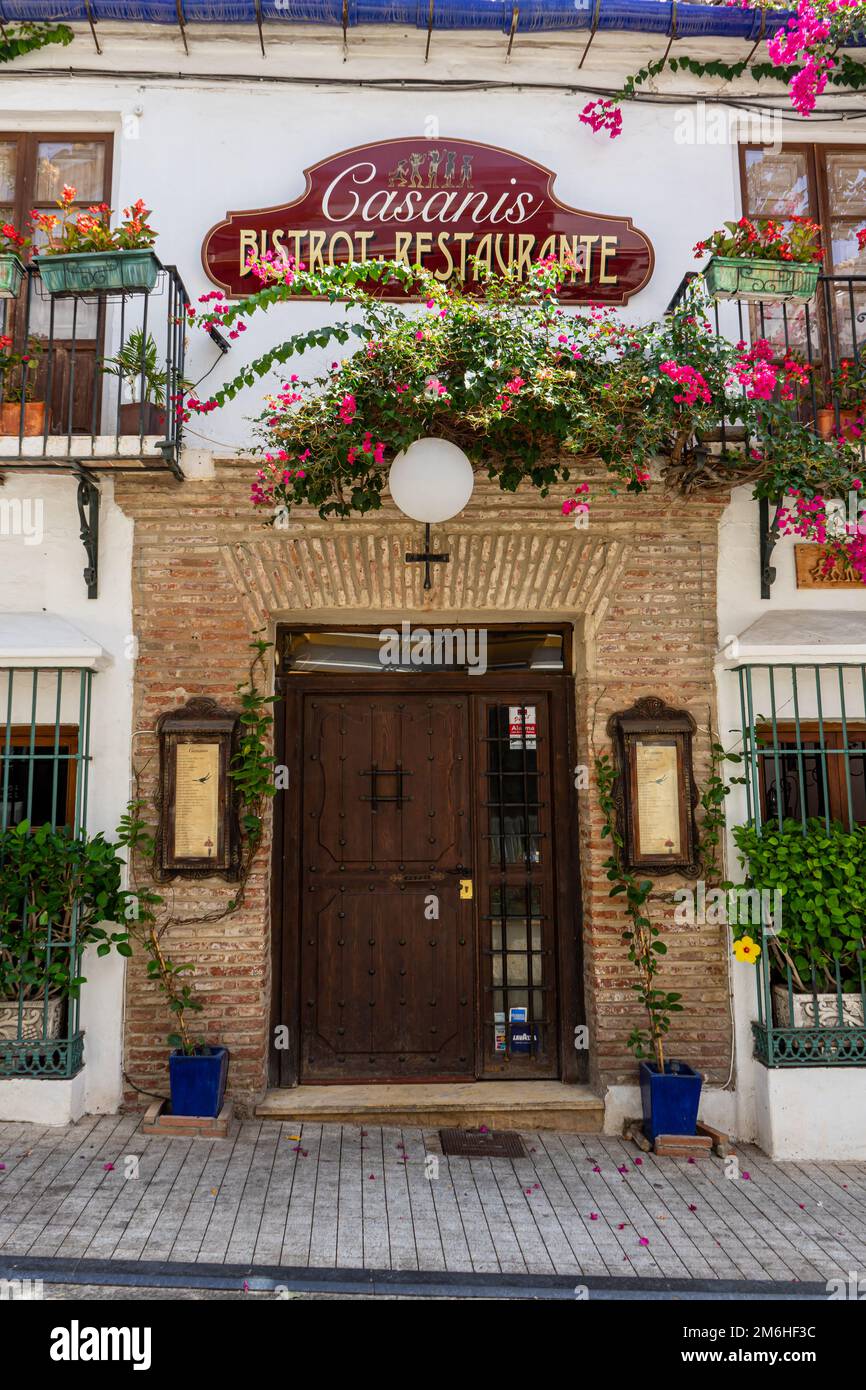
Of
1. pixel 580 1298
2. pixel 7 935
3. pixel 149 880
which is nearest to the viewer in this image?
pixel 580 1298

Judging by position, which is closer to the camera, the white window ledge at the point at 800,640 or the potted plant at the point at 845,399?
the white window ledge at the point at 800,640

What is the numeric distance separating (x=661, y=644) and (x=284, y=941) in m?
2.74

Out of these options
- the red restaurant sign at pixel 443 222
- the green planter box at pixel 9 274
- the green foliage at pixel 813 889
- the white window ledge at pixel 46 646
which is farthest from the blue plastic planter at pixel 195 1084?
the red restaurant sign at pixel 443 222

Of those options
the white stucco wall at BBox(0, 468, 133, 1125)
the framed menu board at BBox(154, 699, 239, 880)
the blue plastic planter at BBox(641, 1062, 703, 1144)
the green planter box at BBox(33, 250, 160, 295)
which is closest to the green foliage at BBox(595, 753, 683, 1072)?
the blue plastic planter at BBox(641, 1062, 703, 1144)

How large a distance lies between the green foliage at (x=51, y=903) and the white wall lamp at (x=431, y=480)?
7.77 ft

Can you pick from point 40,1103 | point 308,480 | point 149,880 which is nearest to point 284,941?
point 149,880

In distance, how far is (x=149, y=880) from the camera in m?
5.33

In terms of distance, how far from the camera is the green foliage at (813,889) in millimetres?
5039

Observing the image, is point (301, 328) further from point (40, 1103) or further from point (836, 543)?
point (40, 1103)

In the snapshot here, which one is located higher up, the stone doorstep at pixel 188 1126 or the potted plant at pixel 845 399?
the potted plant at pixel 845 399

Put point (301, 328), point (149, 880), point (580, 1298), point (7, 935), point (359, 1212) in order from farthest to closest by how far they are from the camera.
→ point (301, 328) < point (149, 880) < point (7, 935) < point (359, 1212) < point (580, 1298)

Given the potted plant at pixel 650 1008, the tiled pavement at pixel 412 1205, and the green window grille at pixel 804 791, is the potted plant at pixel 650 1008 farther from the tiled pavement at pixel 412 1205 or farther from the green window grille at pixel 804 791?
the green window grille at pixel 804 791

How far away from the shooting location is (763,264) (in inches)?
199

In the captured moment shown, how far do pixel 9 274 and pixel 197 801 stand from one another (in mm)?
2942
